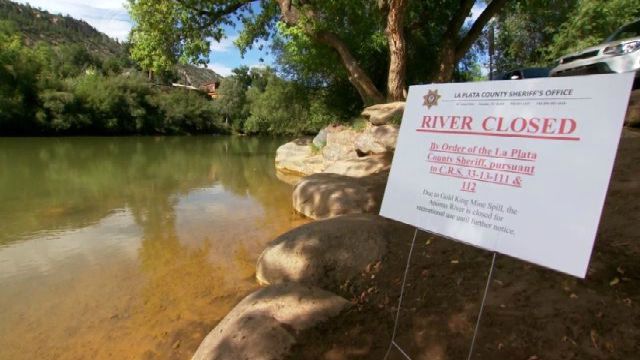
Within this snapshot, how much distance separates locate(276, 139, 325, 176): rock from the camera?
54.3 feet

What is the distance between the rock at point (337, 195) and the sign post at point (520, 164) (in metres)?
4.24

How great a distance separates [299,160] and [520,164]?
51.4 feet

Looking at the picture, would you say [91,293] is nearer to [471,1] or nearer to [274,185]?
[274,185]

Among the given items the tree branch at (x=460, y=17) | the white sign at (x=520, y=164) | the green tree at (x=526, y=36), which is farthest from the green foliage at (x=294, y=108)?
the white sign at (x=520, y=164)

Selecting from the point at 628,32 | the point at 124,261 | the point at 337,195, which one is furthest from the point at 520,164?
the point at 628,32

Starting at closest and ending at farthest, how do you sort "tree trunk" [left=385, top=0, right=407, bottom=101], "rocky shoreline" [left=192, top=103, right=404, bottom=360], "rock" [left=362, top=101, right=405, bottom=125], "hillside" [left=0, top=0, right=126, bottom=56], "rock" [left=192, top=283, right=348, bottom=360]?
"rock" [left=192, top=283, right=348, bottom=360]
"rocky shoreline" [left=192, top=103, right=404, bottom=360]
"rock" [left=362, top=101, right=405, bottom=125]
"tree trunk" [left=385, top=0, right=407, bottom=101]
"hillside" [left=0, top=0, right=126, bottom=56]

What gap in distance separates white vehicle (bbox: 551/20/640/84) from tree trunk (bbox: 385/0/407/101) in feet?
15.0

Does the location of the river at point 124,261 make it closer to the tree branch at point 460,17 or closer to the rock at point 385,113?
the rock at point 385,113

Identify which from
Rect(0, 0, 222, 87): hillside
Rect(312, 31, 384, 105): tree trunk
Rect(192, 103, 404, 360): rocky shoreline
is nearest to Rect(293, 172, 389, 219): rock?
Rect(192, 103, 404, 360): rocky shoreline

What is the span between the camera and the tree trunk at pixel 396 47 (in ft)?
38.9

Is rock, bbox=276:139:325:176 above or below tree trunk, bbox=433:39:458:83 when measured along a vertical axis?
below

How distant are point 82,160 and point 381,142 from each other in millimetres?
17342

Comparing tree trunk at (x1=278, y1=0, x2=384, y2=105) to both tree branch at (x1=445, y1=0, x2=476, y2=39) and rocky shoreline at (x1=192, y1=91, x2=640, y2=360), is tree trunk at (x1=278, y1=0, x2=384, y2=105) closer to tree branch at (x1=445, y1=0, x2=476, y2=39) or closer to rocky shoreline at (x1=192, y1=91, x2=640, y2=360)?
tree branch at (x1=445, y1=0, x2=476, y2=39)

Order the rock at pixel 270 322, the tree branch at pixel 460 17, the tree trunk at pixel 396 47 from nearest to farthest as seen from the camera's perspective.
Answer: the rock at pixel 270 322 < the tree trunk at pixel 396 47 < the tree branch at pixel 460 17
